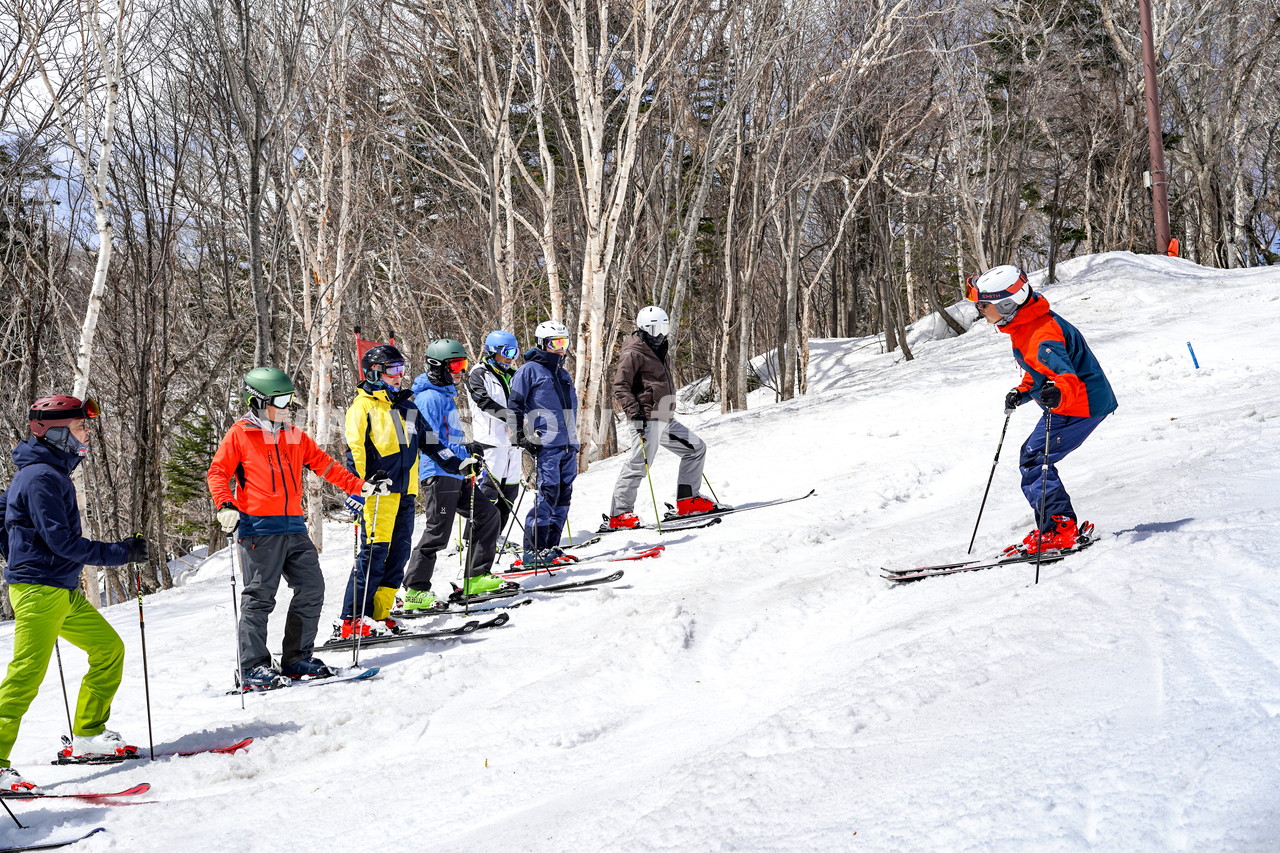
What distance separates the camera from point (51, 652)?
4.55 metres

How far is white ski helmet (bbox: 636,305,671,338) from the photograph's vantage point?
877 centimetres

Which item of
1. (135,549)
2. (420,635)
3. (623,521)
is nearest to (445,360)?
(420,635)

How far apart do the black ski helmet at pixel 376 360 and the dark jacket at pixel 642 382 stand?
2.73 m

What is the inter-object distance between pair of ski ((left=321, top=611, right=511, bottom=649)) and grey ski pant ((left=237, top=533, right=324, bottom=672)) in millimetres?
473

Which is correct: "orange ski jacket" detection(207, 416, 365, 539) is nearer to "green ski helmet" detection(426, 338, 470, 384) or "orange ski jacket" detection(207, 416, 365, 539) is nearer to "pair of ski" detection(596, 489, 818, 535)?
"green ski helmet" detection(426, 338, 470, 384)

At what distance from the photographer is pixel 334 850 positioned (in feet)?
11.7

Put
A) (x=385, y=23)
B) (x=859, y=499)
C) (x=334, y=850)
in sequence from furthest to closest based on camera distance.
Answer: (x=385, y=23) < (x=859, y=499) < (x=334, y=850)

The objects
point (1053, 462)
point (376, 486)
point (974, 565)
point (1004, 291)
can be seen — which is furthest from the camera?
point (376, 486)

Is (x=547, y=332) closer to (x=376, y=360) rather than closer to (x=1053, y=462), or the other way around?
(x=376, y=360)

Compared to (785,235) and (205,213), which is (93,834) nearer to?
(205,213)

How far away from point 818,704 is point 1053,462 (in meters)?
2.70

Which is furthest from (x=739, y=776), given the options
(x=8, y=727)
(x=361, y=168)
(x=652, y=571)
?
(x=361, y=168)

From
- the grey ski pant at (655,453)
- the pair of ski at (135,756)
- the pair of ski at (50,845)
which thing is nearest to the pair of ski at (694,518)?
the grey ski pant at (655,453)

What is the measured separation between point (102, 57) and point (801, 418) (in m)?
9.62
